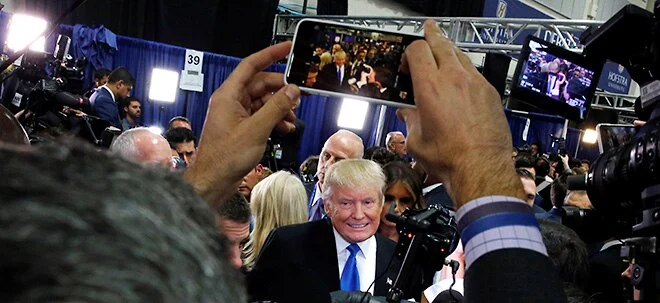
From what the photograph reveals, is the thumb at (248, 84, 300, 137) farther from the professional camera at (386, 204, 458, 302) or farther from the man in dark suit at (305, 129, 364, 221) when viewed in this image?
the man in dark suit at (305, 129, 364, 221)

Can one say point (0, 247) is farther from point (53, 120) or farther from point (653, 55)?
point (53, 120)

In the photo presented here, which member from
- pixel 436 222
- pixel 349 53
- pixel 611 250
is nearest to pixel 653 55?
pixel 349 53

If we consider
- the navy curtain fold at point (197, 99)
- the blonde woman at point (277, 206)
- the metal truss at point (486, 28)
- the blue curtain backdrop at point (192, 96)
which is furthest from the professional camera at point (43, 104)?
the metal truss at point (486, 28)

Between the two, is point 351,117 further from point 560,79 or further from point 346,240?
point 560,79

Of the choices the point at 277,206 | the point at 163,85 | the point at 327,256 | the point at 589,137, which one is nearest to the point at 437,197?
the point at 277,206

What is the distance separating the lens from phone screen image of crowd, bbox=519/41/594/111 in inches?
86.9

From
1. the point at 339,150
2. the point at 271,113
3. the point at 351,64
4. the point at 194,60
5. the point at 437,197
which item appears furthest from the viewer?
the point at 194,60

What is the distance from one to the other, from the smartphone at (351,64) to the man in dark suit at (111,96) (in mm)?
4648

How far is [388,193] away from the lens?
3.09 metres

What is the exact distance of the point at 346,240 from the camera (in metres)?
2.42

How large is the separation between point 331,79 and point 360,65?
0.06m

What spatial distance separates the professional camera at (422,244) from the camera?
5.51 feet

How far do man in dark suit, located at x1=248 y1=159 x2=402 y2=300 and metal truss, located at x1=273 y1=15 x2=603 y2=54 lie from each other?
5.89m

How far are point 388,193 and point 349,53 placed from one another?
6.32 ft
